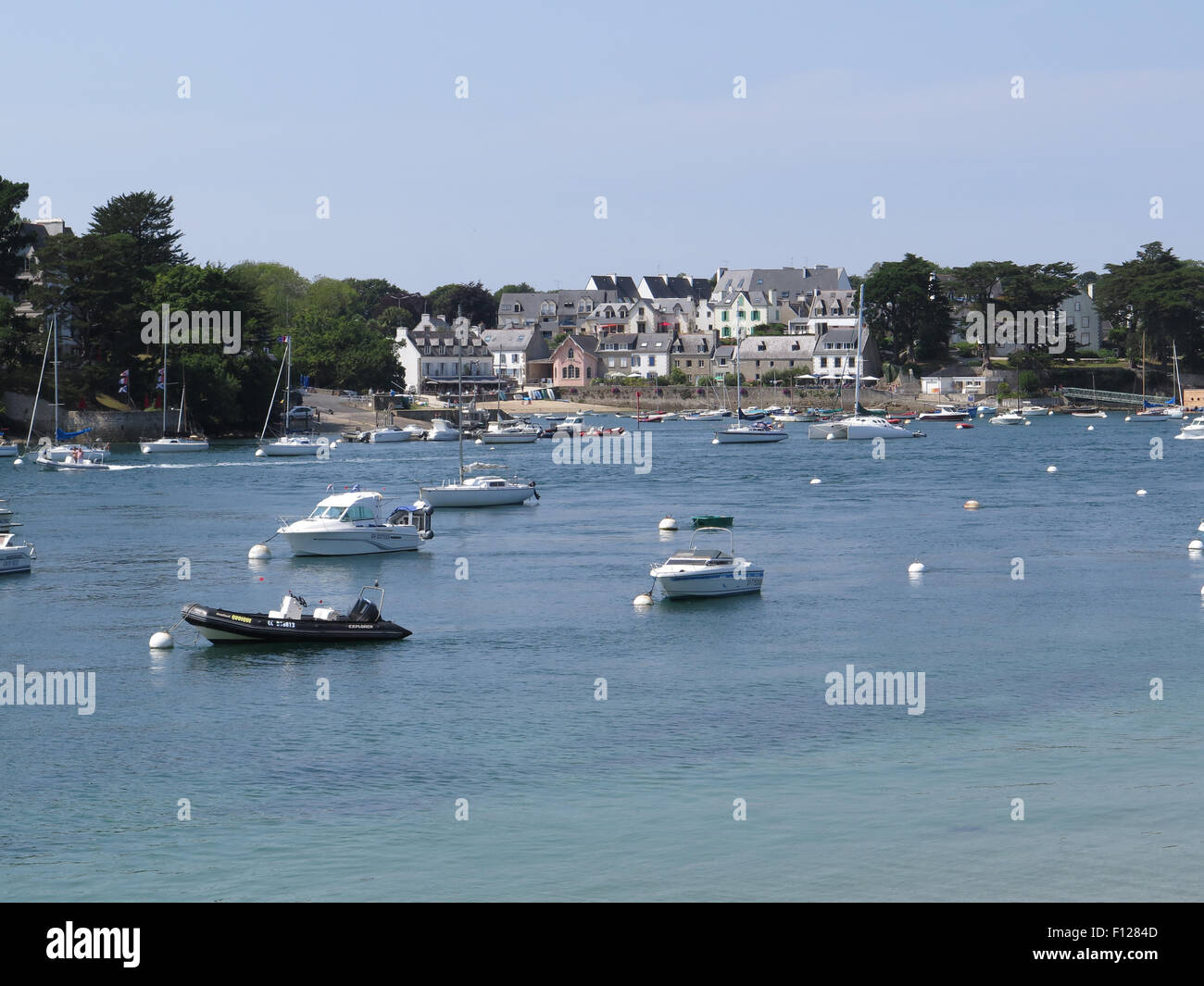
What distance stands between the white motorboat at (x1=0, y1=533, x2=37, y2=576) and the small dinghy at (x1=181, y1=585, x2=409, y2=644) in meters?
18.1

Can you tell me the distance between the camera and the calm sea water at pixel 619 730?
909 inches

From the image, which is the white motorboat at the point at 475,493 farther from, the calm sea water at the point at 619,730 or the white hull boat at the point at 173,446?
the white hull boat at the point at 173,446

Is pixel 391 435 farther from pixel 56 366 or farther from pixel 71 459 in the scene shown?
pixel 71 459

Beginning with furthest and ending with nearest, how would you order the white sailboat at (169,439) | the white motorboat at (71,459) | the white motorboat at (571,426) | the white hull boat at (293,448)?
the white motorboat at (571,426) < the white sailboat at (169,439) < the white hull boat at (293,448) < the white motorboat at (71,459)

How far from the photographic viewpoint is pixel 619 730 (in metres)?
31.5

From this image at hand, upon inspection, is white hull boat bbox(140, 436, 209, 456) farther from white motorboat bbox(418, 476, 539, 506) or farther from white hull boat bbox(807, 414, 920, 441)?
white hull boat bbox(807, 414, 920, 441)

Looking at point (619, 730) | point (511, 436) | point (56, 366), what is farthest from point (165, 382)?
point (619, 730)

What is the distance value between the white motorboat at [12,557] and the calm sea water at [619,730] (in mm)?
987

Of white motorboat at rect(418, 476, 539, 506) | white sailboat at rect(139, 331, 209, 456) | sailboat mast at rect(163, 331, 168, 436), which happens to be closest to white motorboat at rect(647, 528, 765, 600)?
white motorboat at rect(418, 476, 539, 506)

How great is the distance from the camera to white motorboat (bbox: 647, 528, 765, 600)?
4709 centimetres

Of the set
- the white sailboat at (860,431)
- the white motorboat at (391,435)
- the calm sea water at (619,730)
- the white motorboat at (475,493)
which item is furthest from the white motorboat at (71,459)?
the white sailboat at (860,431)

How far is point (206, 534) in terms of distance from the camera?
A: 69062mm
